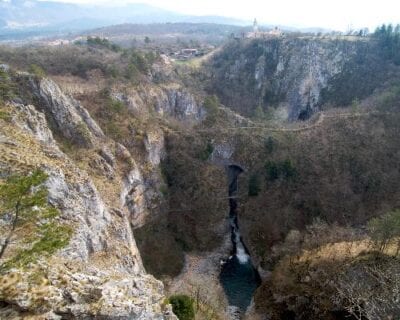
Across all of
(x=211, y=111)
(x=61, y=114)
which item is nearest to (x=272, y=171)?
(x=211, y=111)

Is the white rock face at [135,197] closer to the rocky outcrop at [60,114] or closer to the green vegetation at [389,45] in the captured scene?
the rocky outcrop at [60,114]

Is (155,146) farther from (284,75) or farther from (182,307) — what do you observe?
(284,75)

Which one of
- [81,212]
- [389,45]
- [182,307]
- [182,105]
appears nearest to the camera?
[81,212]

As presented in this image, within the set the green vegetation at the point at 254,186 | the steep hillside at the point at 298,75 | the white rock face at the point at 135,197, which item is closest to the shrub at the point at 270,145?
the green vegetation at the point at 254,186

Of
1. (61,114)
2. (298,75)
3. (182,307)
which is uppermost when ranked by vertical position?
(61,114)

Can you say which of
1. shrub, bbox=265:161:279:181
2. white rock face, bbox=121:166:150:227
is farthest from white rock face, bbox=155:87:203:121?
white rock face, bbox=121:166:150:227

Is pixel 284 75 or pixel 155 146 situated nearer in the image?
pixel 155 146

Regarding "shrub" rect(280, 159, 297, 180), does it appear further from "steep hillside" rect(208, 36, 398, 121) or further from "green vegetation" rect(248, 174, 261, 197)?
"steep hillside" rect(208, 36, 398, 121)

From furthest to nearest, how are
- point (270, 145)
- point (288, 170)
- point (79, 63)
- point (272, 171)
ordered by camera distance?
point (79, 63), point (270, 145), point (272, 171), point (288, 170)
